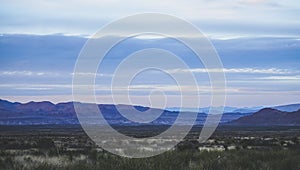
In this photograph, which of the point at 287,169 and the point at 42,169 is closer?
the point at 42,169

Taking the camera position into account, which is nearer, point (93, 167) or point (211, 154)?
point (93, 167)

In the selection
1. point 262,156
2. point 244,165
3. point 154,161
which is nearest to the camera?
point 154,161

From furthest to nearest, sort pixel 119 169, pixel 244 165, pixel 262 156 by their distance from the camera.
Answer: pixel 262 156
pixel 244 165
pixel 119 169

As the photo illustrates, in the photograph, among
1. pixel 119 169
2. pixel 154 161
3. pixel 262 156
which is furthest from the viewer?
pixel 262 156

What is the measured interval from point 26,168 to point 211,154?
9534mm

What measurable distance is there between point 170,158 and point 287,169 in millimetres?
4213

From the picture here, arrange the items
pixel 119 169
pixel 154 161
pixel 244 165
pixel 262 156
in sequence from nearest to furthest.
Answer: pixel 119 169 < pixel 154 161 < pixel 244 165 < pixel 262 156

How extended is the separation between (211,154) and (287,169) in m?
5.09

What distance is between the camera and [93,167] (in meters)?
15.9

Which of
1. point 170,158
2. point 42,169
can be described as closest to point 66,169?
point 42,169

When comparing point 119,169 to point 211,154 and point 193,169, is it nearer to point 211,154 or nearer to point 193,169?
point 193,169

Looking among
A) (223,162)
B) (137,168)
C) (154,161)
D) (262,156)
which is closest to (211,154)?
(262,156)

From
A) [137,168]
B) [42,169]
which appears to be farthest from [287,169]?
[42,169]

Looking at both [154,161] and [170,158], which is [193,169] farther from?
[170,158]
